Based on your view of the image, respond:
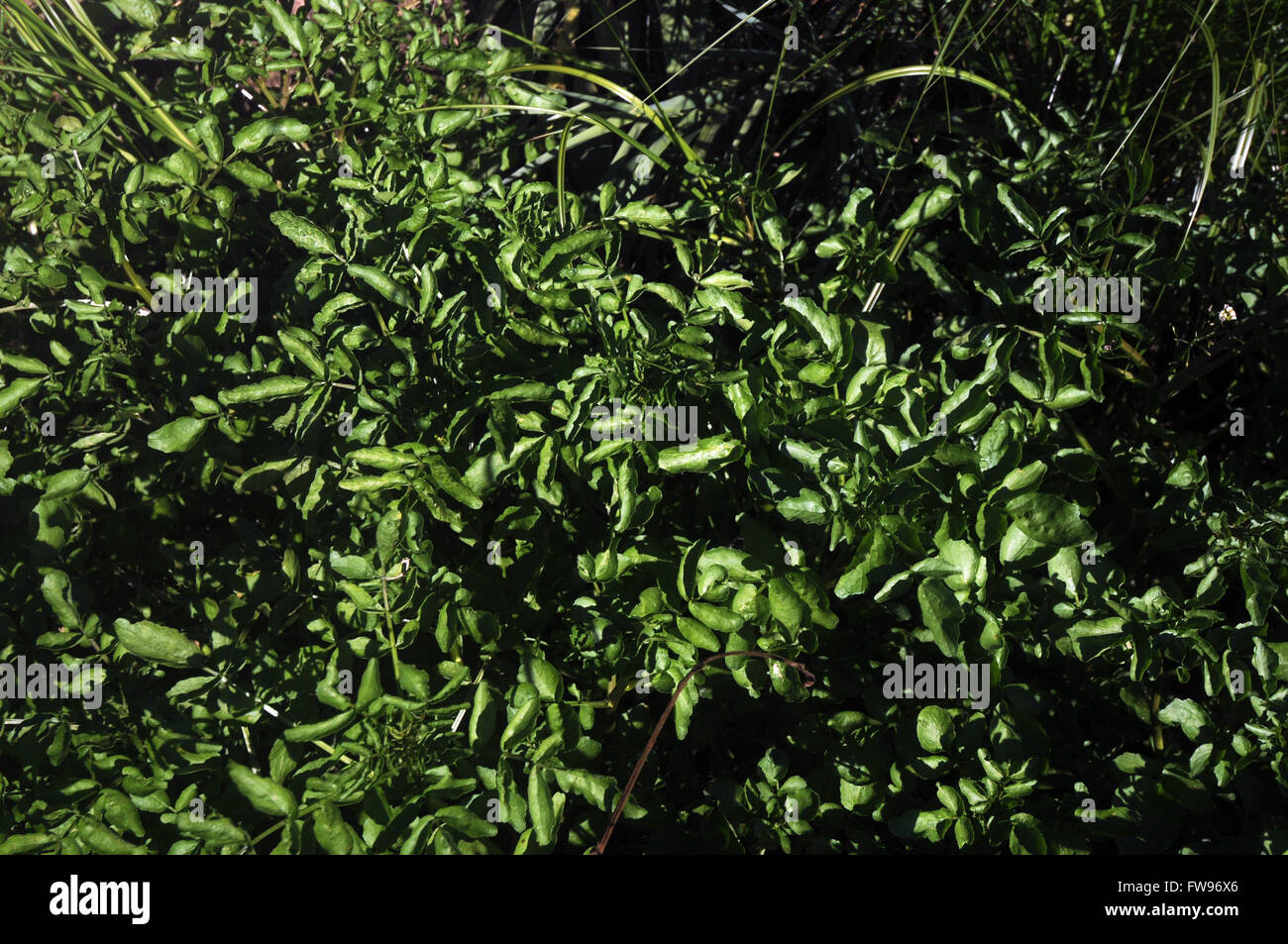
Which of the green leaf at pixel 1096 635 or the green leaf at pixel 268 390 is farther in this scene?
the green leaf at pixel 268 390

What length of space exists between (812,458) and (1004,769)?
52 centimetres

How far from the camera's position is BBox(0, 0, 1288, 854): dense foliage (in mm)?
1329

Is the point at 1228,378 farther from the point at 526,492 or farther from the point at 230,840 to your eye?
the point at 230,840

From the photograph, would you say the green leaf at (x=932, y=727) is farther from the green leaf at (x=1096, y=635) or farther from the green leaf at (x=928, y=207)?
the green leaf at (x=928, y=207)

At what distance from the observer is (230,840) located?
1217 mm

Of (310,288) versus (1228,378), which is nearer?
(310,288)

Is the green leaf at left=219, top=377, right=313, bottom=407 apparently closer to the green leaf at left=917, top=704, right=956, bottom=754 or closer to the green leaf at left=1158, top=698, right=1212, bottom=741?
the green leaf at left=917, top=704, right=956, bottom=754

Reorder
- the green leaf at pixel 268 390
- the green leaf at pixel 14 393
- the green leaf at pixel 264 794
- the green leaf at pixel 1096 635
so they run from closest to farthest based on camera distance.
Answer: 1. the green leaf at pixel 264 794
2. the green leaf at pixel 1096 635
3. the green leaf at pixel 268 390
4. the green leaf at pixel 14 393

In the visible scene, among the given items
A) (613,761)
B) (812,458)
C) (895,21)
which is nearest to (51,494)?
(613,761)

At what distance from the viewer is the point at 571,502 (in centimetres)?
168

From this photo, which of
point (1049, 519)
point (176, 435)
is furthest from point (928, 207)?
point (176, 435)

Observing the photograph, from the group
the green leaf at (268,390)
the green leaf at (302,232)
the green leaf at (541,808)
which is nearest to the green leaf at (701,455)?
the green leaf at (541,808)

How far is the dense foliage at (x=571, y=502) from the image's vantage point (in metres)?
1.33

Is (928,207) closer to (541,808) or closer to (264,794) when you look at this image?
(541,808)
